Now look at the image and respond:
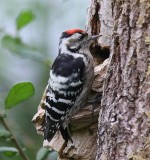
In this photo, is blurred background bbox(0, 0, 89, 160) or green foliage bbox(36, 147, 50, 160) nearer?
green foliage bbox(36, 147, 50, 160)

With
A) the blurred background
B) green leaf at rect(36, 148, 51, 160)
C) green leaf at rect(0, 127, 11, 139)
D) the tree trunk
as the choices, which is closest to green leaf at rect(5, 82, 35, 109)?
green leaf at rect(0, 127, 11, 139)

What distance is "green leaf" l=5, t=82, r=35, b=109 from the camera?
11.3ft

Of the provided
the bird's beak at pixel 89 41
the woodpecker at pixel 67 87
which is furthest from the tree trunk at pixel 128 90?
the bird's beak at pixel 89 41

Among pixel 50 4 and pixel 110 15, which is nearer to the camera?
pixel 110 15

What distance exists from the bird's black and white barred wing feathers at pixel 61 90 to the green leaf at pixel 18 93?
223 mm

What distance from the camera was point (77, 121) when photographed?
12.2ft

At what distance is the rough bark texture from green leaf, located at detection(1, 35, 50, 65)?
0.78 metres

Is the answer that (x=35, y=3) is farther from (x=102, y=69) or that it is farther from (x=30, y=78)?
(x=102, y=69)

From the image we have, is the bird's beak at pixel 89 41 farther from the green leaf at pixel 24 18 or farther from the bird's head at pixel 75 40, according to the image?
the green leaf at pixel 24 18

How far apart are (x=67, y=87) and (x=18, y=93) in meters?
0.43

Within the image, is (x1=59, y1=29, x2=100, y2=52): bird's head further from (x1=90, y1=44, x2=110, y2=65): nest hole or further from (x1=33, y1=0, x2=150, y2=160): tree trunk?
(x1=33, y1=0, x2=150, y2=160): tree trunk

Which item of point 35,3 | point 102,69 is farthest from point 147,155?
point 35,3

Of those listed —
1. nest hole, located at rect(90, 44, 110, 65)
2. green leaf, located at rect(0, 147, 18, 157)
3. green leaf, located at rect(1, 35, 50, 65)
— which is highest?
green leaf, located at rect(1, 35, 50, 65)

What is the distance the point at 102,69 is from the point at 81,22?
1213 millimetres
